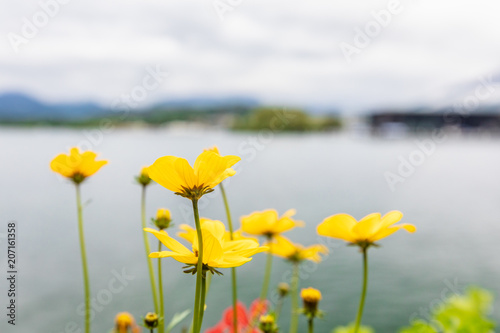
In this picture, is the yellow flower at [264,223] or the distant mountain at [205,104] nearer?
the yellow flower at [264,223]

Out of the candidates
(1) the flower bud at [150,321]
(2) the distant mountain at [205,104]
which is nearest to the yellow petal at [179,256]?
(1) the flower bud at [150,321]

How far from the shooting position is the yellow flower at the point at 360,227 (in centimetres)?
65

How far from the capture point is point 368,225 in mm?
666

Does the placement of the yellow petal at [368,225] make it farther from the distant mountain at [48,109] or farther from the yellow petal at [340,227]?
the distant mountain at [48,109]

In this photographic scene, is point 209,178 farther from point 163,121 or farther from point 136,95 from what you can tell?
point 163,121

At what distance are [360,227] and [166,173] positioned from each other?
0.33m

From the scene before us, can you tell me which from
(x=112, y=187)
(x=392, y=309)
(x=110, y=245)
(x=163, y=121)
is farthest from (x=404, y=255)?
(x=163, y=121)

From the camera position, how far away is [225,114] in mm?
31703

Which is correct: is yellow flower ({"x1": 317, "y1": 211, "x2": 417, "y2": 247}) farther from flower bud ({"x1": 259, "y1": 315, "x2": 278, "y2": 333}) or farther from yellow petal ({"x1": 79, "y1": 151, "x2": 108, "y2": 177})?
yellow petal ({"x1": 79, "y1": 151, "x2": 108, "y2": 177})

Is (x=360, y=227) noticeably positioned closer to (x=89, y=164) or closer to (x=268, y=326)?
(x=268, y=326)

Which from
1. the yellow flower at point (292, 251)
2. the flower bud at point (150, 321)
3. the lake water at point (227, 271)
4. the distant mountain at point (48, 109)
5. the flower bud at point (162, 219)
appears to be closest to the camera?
the flower bud at point (150, 321)

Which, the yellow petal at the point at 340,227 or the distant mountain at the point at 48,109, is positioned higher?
the distant mountain at the point at 48,109

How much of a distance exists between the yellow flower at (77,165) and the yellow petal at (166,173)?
13.1 inches

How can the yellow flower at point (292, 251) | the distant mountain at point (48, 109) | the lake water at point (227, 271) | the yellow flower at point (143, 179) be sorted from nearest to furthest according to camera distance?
the yellow flower at point (143, 179) → the yellow flower at point (292, 251) → the lake water at point (227, 271) → the distant mountain at point (48, 109)
